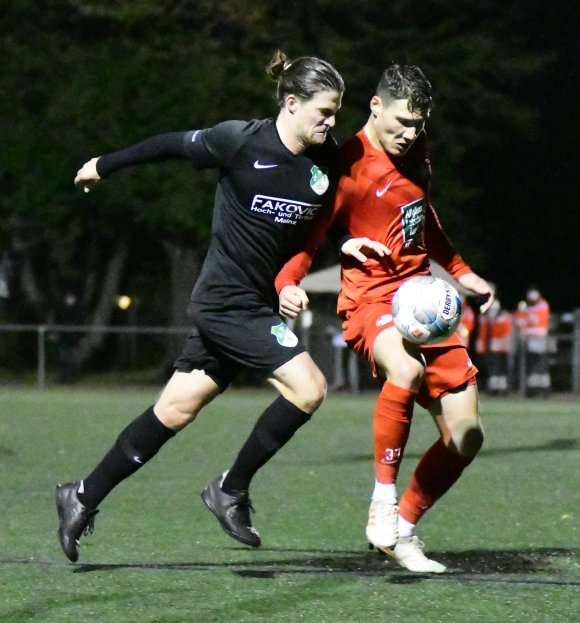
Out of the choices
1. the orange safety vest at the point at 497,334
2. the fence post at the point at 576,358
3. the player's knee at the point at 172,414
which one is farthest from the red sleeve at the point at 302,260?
the orange safety vest at the point at 497,334

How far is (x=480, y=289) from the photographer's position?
21.7ft

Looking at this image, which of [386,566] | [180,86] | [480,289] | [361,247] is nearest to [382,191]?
[361,247]

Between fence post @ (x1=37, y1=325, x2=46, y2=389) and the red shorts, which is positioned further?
fence post @ (x1=37, y1=325, x2=46, y2=389)

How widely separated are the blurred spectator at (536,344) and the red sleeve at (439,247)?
18974 millimetres

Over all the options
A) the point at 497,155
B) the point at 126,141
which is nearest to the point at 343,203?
the point at 126,141

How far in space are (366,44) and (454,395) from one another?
2412 cm

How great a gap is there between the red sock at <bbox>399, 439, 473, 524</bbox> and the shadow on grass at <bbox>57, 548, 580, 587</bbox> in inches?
10.0

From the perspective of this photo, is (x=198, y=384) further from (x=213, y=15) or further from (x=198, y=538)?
(x=213, y=15)

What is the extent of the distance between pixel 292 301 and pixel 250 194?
0.49 metres

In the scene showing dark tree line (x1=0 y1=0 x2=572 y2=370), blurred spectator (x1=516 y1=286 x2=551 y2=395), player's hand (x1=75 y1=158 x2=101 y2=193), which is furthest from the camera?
dark tree line (x1=0 y1=0 x2=572 y2=370)

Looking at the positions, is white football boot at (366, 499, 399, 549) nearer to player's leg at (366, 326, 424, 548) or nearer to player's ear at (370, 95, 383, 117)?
player's leg at (366, 326, 424, 548)

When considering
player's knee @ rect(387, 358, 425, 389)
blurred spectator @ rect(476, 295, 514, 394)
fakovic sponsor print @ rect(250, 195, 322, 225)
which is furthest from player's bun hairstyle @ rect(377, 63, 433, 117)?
blurred spectator @ rect(476, 295, 514, 394)

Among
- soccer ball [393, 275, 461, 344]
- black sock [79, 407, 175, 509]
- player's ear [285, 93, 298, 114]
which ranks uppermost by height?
player's ear [285, 93, 298, 114]

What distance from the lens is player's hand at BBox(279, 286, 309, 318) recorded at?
19.7 ft
